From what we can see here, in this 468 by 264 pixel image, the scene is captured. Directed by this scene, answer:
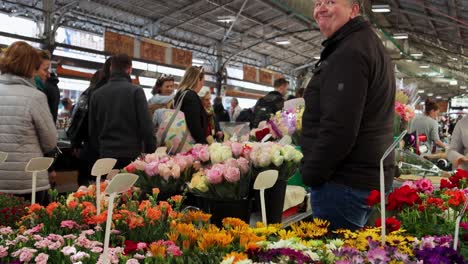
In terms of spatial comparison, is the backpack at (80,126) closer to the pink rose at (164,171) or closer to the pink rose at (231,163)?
the pink rose at (164,171)

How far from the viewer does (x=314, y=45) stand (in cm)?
2111

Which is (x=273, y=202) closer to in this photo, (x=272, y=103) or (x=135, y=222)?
(x=135, y=222)

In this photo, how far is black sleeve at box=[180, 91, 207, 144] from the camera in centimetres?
316

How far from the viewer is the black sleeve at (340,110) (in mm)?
1737

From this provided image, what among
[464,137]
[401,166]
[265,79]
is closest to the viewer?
[464,137]

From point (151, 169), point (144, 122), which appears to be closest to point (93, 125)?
point (144, 122)

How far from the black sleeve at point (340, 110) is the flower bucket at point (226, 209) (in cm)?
29

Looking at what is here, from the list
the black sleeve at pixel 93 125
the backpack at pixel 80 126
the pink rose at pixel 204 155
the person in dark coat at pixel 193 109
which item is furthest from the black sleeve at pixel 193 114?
the pink rose at pixel 204 155

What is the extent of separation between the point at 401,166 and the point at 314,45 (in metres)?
17.8

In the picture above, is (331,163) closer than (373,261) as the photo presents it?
No

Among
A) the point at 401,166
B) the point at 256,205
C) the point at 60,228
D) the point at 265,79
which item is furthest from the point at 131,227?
the point at 265,79

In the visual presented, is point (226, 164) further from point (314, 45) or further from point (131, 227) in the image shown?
point (314, 45)

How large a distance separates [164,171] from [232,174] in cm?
32

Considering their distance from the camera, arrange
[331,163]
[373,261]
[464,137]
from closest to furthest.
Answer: [373,261] → [331,163] → [464,137]
